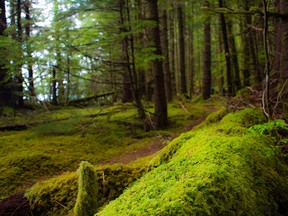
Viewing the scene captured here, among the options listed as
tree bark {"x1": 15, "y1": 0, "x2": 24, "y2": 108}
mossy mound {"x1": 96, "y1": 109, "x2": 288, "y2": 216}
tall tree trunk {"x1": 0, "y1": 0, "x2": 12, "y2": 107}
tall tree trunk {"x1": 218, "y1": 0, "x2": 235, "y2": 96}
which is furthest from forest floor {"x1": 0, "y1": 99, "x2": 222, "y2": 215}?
mossy mound {"x1": 96, "y1": 109, "x2": 288, "y2": 216}

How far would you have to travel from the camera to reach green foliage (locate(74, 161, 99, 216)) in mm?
2854

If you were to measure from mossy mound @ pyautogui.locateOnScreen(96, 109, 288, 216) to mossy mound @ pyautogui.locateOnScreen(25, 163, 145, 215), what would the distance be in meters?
1.23

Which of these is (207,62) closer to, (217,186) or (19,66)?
(19,66)

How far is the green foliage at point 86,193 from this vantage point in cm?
285

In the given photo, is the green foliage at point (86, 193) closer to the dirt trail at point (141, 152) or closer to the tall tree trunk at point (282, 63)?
the dirt trail at point (141, 152)

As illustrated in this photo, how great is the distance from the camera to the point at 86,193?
2902mm

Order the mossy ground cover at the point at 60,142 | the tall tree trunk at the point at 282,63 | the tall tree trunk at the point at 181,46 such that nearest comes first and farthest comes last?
the tall tree trunk at the point at 282,63 → the mossy ground cover at the point at 60,142 → the tall tree trunk at the point at 181,46

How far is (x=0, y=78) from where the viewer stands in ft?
28.7

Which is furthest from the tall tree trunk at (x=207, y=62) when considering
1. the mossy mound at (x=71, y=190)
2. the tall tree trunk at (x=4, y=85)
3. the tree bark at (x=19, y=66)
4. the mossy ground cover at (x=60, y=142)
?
the mossy mound at (x=71, y=190)

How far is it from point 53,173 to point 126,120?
4157 mm

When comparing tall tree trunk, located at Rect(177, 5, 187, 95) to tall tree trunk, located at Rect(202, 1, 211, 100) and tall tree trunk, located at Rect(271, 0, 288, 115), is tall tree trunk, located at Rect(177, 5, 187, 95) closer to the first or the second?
tall tree trunk, located at Rect(202, 1, 211, 100)

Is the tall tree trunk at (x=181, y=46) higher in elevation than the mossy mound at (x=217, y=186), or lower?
higher

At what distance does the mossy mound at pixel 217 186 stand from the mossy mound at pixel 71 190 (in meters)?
1.23

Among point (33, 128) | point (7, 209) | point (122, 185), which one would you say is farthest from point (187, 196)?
point (33, 128)
